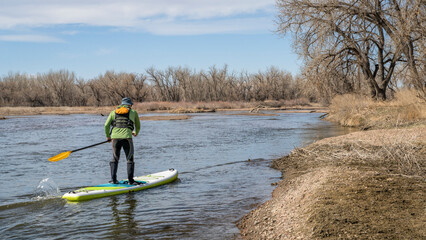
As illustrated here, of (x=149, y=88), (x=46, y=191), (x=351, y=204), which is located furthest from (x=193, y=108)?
(x=351, y=204)

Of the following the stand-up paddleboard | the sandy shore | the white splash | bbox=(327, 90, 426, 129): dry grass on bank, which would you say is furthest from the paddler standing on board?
bbox=(327, 90, 426, 129): dry grass on bank

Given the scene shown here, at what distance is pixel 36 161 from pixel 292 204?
1095 centimetres

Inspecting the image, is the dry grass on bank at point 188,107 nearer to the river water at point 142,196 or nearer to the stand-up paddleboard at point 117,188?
the river water at point 142,196

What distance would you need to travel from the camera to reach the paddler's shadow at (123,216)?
641cm

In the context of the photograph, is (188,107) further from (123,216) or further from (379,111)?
(123,216)

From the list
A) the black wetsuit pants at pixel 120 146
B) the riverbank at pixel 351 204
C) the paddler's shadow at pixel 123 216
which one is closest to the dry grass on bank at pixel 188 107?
the black wetsuit pants at pixel 120 146

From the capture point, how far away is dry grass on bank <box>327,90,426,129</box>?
61.9 feet

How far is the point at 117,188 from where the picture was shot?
9.15 meters

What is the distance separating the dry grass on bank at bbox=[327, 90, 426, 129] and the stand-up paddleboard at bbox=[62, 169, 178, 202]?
9938 millimetres

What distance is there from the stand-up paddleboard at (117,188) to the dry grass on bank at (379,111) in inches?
391

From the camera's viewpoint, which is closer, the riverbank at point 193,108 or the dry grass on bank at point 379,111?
the dry grass on bank at point 379,111

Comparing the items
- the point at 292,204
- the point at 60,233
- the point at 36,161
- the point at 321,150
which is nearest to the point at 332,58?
the point at 321,150

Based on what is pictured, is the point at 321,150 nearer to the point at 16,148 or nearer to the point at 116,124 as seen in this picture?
the point at 116,124

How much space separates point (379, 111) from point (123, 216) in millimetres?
19352
